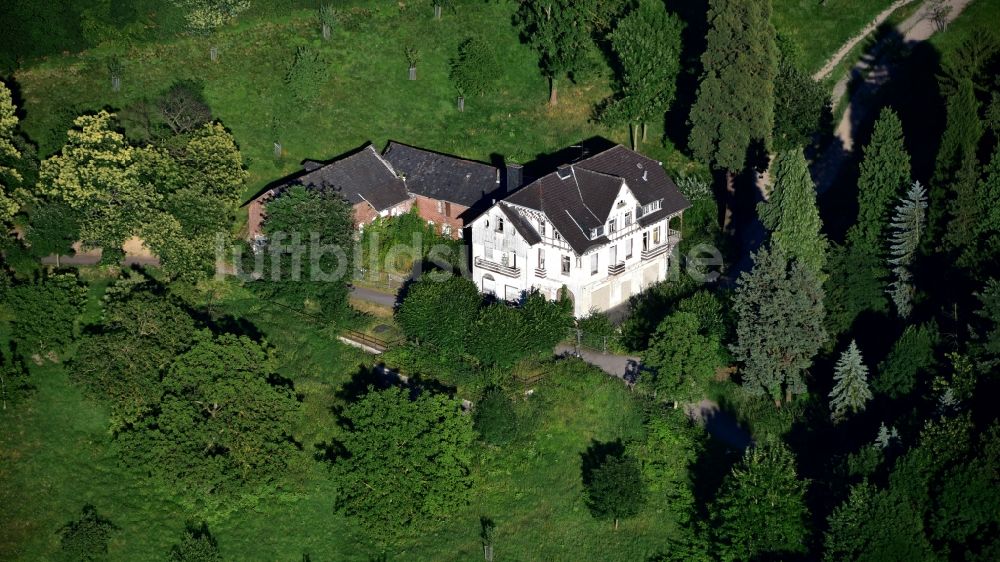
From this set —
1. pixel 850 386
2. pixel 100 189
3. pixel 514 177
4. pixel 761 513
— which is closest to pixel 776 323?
pixel 850 386

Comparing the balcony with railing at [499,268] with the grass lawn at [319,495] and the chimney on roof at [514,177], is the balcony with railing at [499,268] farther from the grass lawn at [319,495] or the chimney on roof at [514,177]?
the grass lawn at [319,495]

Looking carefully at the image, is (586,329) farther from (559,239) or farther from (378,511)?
(378,511)

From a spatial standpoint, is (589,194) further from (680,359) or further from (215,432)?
(215,432)

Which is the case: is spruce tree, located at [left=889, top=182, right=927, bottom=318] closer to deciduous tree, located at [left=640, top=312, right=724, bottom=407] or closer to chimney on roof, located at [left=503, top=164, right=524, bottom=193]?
deciduous tree, located at [left=640, top=312, right=724, bottom=407]

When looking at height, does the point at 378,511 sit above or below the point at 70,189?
below

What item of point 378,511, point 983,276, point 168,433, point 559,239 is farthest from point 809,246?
point 168,433
